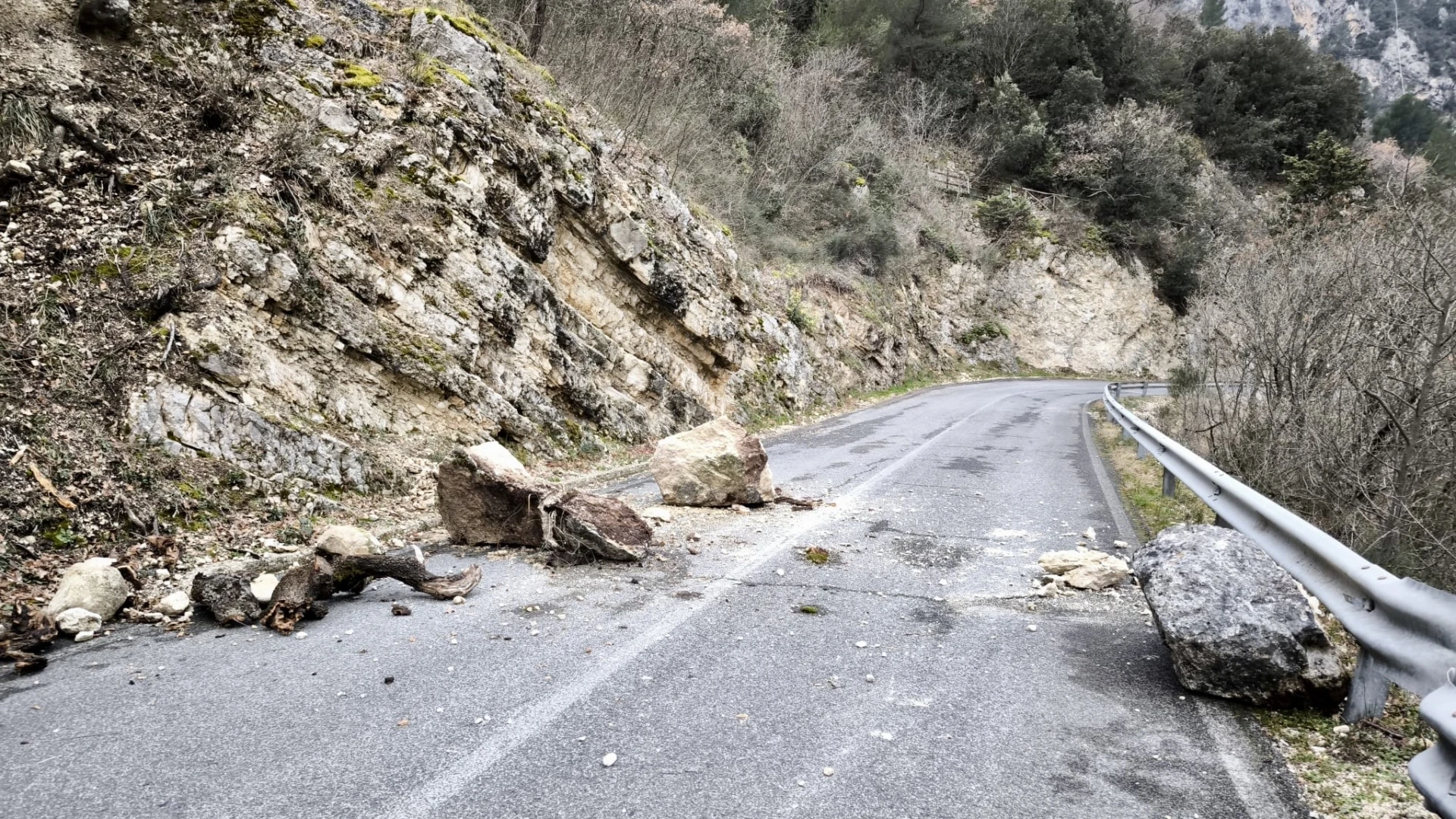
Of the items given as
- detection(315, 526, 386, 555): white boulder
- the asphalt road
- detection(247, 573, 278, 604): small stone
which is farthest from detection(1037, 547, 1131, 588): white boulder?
detection(247, 573, 278, 604): small stone

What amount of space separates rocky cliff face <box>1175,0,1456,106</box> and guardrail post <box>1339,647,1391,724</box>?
112 m

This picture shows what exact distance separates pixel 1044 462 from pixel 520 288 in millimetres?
8532

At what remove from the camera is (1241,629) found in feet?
11.5

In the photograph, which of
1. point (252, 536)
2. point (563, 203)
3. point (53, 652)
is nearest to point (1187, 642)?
point (53, 652)

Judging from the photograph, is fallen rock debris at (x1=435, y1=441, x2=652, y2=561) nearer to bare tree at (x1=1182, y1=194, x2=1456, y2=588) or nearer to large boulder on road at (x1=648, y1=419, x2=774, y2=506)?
large boulder on road at (x1=648, y1=419, x2=774, y2=506)

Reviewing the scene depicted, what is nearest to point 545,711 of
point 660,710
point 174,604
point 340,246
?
point 660,710

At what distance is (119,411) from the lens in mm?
6195

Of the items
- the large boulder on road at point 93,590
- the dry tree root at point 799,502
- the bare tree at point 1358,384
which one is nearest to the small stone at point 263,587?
the large boulder on road at point 93,590

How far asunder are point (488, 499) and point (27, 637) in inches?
115

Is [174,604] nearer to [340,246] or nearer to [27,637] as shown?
[27,637]

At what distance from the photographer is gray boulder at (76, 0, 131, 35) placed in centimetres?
861

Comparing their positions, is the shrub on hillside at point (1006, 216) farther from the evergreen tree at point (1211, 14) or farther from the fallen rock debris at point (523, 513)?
the evergreen tree at point (1211, 14)

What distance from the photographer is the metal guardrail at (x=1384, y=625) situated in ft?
7.91

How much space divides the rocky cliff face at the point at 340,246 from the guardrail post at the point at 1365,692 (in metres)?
7.69
